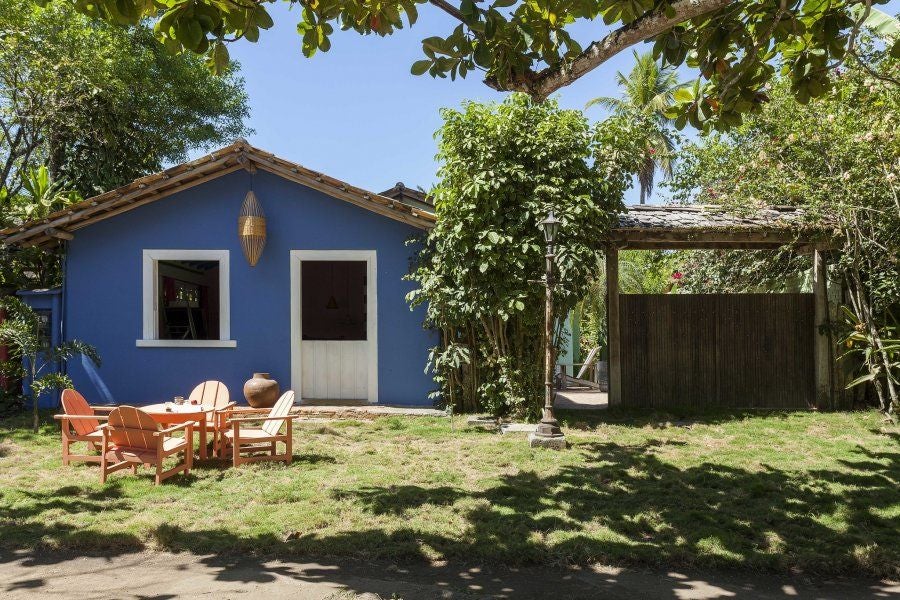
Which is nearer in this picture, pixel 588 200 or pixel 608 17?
pixel 608 17

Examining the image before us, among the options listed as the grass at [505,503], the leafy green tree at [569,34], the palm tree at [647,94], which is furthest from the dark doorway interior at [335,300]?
the palm tree at [647,94]

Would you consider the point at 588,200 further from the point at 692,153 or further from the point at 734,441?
the point at 692,153

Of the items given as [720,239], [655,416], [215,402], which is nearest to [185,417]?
[215,402]

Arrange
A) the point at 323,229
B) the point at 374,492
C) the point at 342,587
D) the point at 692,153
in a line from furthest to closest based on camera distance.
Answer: the point at 692,153
the point at 323,229
the point at 374,492
the point at 342,587

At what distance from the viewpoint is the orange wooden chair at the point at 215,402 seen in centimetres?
680

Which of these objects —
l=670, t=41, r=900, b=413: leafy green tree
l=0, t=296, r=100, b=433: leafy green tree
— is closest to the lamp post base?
l=670, t=41, r=900, b=413: leafy green tree

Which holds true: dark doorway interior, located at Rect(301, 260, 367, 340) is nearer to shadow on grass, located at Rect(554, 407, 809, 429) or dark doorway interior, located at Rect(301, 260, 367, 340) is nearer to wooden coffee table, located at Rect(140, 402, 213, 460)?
shadow on grass, located at Rect(554, 407, 809, 429)

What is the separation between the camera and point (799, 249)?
401 inches

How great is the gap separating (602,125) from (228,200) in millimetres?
6012

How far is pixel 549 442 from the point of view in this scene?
283 inches

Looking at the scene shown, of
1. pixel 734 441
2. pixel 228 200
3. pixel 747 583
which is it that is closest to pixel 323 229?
pixel 228 200

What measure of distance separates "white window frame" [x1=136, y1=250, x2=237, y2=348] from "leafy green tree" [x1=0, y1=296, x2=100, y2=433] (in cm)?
87

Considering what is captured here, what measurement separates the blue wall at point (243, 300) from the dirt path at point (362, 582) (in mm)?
5763

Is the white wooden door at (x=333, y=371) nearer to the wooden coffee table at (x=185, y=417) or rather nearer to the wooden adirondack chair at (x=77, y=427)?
the wooden coffee table at (x=185, y=417)
